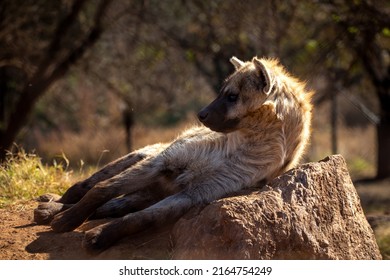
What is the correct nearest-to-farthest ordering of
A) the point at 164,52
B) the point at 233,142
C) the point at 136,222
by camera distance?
the point at 136,222 → the point at 233,142 → the point at 164,52

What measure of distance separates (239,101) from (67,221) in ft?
4.38

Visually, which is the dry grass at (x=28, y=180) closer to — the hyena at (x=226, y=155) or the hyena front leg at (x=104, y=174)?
the hyena front leg at (x=104, y=174)

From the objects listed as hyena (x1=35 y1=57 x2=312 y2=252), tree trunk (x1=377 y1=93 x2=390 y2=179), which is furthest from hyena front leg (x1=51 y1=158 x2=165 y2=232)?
tree trunk (x1=377 y1=93 x2=390 y2=179)

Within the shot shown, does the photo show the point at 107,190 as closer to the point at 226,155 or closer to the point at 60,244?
the point at 60,244

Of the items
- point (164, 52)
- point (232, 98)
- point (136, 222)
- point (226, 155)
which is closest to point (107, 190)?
point (136, 222)

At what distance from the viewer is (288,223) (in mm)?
4051

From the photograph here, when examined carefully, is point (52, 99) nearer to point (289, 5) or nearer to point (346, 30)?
point (289, 5)

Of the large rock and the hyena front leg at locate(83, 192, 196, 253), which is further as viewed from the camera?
the hyena front leg at locate(83, 192, 196, 253)

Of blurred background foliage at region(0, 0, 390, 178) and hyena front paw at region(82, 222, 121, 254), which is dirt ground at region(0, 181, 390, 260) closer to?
hyena front paw at region(82, 222, 121, 254)

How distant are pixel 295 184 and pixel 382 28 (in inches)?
156

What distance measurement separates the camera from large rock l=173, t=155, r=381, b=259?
12.8 feet

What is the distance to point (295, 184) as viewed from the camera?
4.26m

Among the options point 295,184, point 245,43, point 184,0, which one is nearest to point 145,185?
point 295,184

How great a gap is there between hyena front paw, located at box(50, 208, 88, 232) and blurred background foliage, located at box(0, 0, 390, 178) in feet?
7.18
